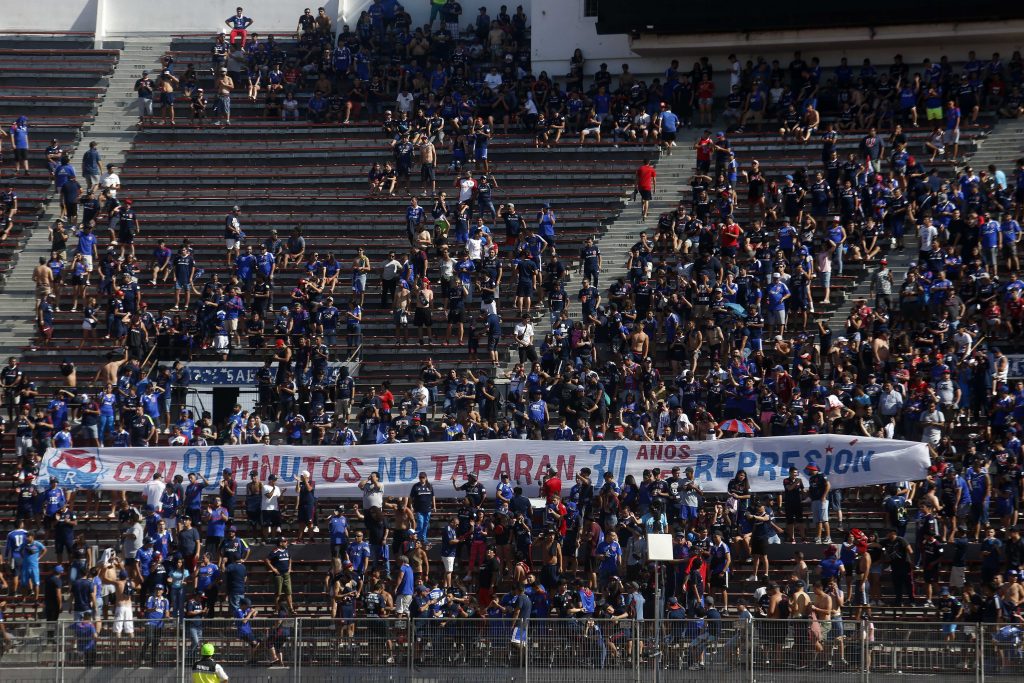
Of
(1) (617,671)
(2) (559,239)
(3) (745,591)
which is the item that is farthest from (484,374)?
(1) (617,671)

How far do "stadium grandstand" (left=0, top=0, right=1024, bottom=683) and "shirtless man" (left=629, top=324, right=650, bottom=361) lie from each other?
14 centimetres

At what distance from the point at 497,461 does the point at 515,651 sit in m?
8.25

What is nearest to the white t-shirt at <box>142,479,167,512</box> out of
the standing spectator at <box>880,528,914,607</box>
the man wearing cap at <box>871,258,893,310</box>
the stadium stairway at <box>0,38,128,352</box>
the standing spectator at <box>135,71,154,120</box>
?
the stadium stairway at <box>0,38,128,352</box>

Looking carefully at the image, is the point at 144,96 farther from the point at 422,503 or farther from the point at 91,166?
the point at 422,503

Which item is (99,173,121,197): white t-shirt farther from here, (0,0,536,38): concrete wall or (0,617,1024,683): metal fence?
(0,617,1024,683): metal fence

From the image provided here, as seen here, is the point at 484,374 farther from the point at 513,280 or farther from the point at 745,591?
the point at 745,591

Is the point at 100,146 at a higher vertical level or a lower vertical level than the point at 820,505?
higher

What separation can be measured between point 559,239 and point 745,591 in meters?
12.6

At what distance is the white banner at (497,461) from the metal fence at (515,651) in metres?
7.13

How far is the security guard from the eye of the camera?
66.3ft

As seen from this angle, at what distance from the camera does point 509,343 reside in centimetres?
3350

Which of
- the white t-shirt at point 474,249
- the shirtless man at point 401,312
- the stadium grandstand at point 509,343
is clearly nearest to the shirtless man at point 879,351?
the stadium grandstand at point 509,343

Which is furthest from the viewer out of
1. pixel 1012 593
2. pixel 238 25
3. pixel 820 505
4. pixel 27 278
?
pixel 238 25

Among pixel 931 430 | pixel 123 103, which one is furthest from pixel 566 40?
pixel 931 430
